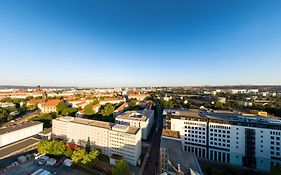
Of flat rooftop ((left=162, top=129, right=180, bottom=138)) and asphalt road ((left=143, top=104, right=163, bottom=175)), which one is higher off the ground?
flat rooftop ((left=162, top=129, right=180, bottom=138))

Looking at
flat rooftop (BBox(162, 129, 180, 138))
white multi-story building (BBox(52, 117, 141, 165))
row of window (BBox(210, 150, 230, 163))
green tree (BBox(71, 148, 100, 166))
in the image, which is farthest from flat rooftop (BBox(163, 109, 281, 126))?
green tree (BBox(71, 148, 100, 166))

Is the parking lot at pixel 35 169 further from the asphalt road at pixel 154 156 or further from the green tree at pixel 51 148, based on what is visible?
the asphalt road at pixel 154 156

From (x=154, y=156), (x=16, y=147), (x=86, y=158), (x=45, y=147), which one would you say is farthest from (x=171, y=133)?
(x=16, y=147)

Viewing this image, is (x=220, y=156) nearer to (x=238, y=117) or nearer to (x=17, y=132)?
(x=238, y=117)

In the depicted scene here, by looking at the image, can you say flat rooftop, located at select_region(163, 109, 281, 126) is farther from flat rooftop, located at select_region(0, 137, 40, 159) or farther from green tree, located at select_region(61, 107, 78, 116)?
green tree, located at select_region(61, 107, 78, 116)

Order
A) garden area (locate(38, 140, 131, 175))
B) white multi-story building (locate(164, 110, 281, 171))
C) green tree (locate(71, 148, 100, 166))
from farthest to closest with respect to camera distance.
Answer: white multi-story building (locate(164, 110, 281, 171)), green tree (locate(71, 148, 100, 166)), garden area (locate(38, 140, 131, 175))

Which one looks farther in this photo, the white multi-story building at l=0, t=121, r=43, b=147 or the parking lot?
the white multi-story building at l=0, t=121, r=43, b=147

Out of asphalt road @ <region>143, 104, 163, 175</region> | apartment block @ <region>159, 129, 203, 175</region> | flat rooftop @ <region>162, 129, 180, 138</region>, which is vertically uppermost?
flat rooftop @ <region>162, 129, 180, 138</region>
